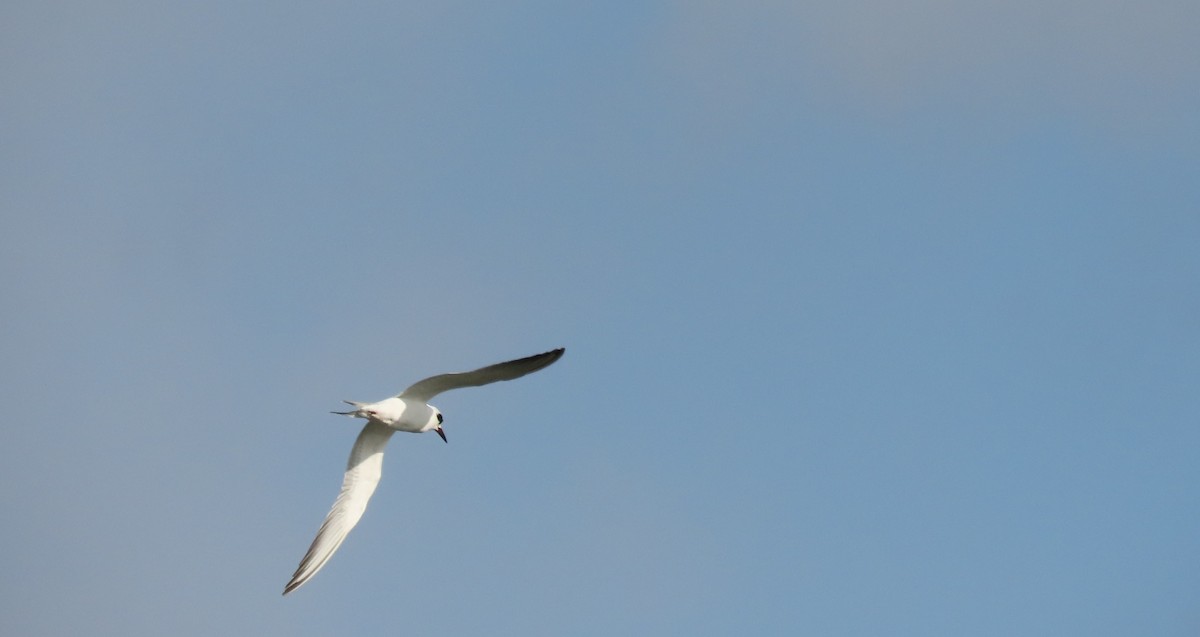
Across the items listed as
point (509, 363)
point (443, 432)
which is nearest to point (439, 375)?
point (509, 363)

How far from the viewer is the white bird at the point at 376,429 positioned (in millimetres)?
21609

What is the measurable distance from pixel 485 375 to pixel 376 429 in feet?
11.3

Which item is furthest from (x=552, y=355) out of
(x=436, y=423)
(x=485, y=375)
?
(x=436, y=423)

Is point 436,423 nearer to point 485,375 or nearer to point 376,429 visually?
point 376,429

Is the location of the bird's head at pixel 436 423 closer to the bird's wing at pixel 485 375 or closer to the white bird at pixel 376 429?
the white bird at pixel 376 429

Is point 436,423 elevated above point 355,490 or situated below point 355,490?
above

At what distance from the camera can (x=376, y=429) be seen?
79.4ft

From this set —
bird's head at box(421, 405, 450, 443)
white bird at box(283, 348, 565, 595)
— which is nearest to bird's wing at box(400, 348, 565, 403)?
white bird at box(283, 348, 565, 595)

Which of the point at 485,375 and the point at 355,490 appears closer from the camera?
the point at 485,375

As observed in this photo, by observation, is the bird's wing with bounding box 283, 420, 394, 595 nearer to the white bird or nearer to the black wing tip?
the white bird

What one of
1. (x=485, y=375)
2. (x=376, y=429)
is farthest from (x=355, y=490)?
(x=485, y=375)

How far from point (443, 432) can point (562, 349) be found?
15.3ft

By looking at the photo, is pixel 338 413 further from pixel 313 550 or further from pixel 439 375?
pixel 313 550

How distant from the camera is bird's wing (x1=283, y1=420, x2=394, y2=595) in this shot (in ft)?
79.3
